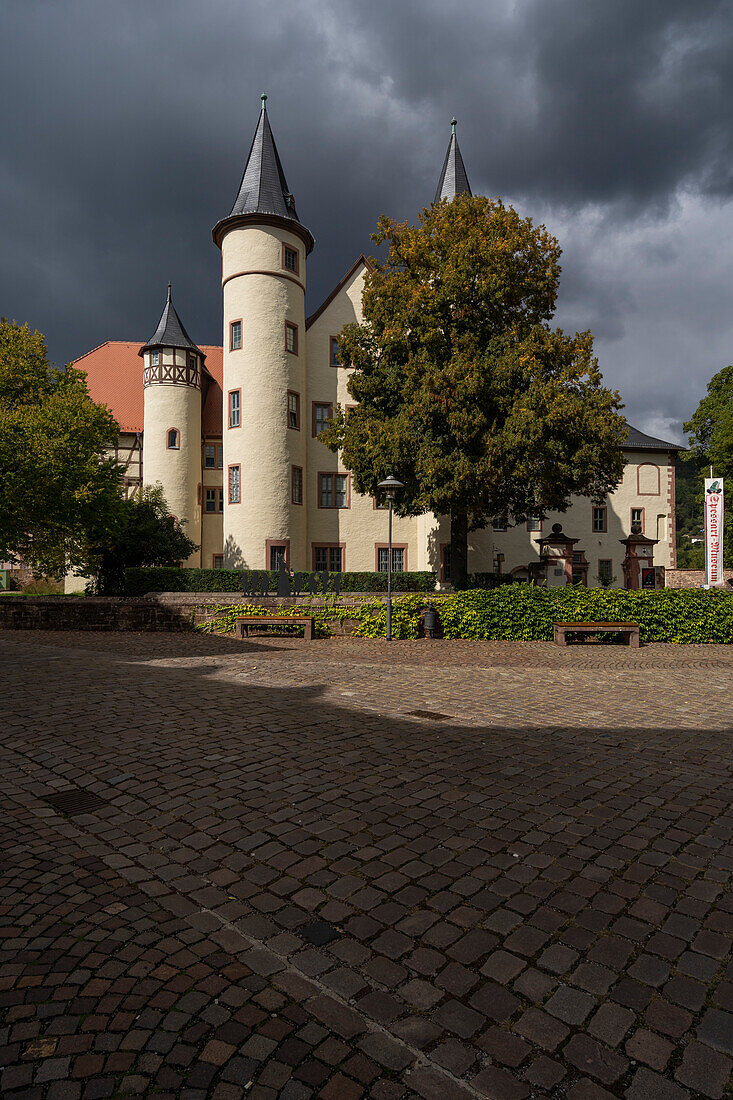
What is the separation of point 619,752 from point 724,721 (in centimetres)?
229

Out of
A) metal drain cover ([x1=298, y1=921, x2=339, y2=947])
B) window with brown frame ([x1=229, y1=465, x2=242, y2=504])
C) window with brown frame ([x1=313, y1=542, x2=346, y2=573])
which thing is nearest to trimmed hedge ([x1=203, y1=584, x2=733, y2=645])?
metal drain cover ([x1=298, y1=921, x2=339, y2=947])

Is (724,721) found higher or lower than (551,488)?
lower

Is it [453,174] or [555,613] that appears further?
[453,174]

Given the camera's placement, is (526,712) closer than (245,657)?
Yes

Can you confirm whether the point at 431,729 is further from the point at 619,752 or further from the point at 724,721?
the point at 724,721

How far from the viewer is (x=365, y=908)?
3477mm

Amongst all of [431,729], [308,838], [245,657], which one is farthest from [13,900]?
[245,657]

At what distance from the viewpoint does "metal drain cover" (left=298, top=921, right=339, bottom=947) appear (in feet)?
10.5

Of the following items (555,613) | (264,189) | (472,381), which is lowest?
(555,613)

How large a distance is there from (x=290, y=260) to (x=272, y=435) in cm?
845

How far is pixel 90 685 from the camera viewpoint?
32.0ft

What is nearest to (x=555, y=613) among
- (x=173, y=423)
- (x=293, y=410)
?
(x=293, y=410)

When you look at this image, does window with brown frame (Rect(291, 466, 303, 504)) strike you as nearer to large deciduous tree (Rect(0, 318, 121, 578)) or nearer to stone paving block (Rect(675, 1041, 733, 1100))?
large deciduous tree (Rect(0, 318, 121, 578))

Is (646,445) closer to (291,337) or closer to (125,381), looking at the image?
(291,337)
